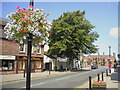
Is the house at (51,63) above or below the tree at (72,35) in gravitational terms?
below

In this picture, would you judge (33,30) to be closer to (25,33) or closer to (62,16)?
(25,33)

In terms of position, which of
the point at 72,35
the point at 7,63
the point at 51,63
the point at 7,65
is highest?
the point at 72,35

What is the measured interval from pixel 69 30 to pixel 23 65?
11.8 m

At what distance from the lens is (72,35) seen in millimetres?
38062

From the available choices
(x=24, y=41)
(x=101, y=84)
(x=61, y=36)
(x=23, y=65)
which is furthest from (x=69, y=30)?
(x=24, y=41)

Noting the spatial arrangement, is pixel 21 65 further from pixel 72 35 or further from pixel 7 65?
pixel 72 35

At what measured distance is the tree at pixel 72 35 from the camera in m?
36.6

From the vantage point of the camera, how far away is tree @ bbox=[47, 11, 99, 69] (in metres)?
36.6

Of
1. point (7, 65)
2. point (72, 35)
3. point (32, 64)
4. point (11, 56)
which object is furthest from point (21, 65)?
point (72, 35)

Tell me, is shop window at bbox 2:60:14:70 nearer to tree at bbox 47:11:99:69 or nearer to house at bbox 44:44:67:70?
tree at bbox 47:11:99:69

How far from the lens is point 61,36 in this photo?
1463 inches

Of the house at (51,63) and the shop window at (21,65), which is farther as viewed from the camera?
the house at (51,63)

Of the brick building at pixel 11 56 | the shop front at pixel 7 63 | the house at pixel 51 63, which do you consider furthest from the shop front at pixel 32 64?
the house at pixel 51 63

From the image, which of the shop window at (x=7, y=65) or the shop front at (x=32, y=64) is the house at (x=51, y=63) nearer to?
the shop front at (x=32, y=64)
